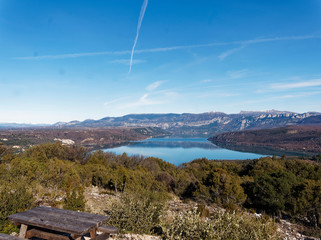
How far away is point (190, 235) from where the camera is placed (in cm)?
468

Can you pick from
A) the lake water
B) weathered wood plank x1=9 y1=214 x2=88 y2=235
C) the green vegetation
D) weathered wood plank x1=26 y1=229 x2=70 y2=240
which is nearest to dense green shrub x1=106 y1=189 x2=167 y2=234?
the green vegetation

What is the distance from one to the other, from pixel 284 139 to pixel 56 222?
157 m

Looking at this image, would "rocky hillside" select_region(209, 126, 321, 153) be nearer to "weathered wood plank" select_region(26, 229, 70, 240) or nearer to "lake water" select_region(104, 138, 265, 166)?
"lake water" select_region(104, 138, 265, 166)

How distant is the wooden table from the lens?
11.0 feet

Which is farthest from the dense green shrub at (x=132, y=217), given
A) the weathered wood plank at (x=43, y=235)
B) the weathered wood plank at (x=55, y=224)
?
the weathered wood plank at (x=55, y=224)

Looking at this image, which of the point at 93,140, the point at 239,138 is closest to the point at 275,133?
the point at 239,138

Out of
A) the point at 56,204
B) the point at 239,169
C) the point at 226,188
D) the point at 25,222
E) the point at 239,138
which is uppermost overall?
the point at 25,222

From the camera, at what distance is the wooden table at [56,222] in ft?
11.0

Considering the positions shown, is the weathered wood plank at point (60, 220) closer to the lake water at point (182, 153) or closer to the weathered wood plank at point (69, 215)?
the weathered wood plank at point (69, 215)

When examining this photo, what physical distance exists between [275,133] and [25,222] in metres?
173

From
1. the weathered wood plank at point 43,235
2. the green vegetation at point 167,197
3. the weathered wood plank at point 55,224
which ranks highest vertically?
the weathered wood plank at point 55,224

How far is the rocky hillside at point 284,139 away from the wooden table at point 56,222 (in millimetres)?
120068

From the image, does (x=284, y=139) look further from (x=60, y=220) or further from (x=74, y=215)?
(x=60, y=220)

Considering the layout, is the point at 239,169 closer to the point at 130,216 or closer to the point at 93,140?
the point at 130,216
